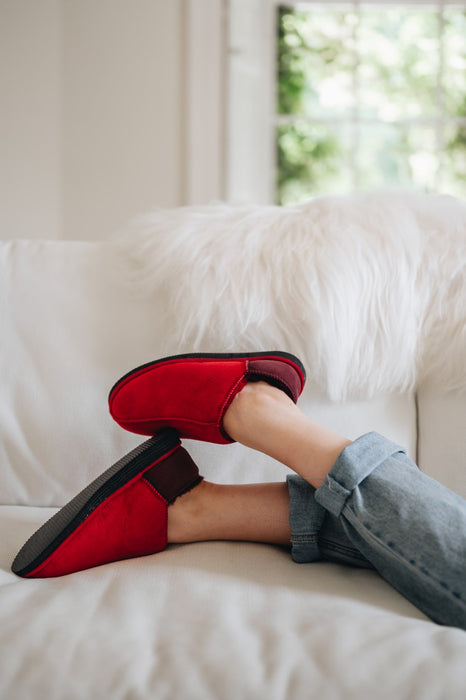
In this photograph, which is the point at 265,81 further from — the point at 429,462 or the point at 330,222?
the point at 429,462

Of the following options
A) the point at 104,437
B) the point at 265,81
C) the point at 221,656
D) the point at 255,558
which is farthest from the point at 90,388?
the point at 265,81

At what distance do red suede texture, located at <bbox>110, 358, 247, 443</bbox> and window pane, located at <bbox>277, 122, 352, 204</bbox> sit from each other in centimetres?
180

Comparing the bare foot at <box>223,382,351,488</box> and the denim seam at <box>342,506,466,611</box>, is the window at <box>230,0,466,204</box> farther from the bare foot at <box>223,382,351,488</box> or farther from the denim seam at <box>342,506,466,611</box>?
the denim seam at <box>342,506,466,611</box>

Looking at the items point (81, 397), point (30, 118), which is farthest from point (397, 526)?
point (30, 118)

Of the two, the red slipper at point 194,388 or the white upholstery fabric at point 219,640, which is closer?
the white upholstery fabric at point 219,640

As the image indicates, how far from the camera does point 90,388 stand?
93 cm

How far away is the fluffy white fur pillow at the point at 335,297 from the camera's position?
0.88 metres

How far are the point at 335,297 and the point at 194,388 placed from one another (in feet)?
0.86

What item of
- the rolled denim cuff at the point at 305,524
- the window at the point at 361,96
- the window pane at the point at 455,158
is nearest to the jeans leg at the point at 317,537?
the rolled denim cuff at the point at 305,524

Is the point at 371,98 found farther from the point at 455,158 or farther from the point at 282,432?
the point at 282,432

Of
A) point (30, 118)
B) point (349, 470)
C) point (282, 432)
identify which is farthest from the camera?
point (30, 118)

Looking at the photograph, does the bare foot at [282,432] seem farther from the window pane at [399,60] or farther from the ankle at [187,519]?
the window pane at [399,60]

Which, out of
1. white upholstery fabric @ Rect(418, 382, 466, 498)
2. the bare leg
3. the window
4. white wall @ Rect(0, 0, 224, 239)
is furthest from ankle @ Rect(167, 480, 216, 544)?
the window

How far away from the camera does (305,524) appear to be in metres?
0.69
